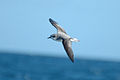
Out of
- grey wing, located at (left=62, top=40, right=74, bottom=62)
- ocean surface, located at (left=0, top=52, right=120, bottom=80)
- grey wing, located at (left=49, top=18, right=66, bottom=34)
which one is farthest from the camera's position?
ocean surface, located at (left=0, top=52, right=120, bottom=80)

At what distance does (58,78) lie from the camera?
34.1 metres

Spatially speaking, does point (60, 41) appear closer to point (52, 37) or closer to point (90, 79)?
point (52, 37)

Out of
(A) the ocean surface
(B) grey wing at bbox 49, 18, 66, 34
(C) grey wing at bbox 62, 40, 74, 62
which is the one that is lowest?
(A) the ocean surface

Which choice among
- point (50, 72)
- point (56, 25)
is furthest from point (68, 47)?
point (50, 72)

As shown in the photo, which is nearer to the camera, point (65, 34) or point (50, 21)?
point (65, 34)

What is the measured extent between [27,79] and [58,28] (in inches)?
590

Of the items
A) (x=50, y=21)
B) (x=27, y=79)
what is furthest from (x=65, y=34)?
(x=27, y=79)

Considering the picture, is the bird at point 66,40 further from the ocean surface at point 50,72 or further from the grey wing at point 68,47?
the ocean surface at point 50,72

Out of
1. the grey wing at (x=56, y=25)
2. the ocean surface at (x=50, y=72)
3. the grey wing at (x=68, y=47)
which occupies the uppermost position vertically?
the grey wing at (x=56, y=25)

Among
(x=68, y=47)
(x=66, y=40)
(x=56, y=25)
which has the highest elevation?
(x=56, y=25)

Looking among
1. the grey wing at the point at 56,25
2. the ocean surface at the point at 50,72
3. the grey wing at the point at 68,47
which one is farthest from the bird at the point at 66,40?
the ocean surface at the point at 50,72

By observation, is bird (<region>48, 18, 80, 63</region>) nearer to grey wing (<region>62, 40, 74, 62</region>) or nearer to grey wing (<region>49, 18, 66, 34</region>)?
grey wing (<region>62, 40, 74, 62</region>)

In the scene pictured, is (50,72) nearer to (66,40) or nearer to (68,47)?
(66,40)

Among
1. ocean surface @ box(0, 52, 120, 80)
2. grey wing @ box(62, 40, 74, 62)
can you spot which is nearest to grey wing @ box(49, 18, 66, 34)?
grey wing @ box(62, 40, 74, 62)
